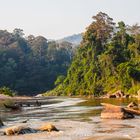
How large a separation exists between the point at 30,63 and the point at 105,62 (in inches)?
2627

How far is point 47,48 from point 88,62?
2877 inches

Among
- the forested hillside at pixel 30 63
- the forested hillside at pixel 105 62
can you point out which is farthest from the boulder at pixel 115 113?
the forested hillside at pixel 30 63

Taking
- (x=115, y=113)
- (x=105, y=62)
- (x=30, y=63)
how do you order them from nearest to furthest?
(x=115, y=113) < (x=105, y=62) < (x=30, y=63)

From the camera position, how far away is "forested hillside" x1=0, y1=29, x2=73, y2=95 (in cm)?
15262

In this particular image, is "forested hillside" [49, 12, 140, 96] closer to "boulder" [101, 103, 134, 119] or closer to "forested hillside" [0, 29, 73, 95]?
"forested hillside" [0, 29, 73, 95]

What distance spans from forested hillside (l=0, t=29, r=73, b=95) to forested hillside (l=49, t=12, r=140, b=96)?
2486 centimetres

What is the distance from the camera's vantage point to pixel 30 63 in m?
167

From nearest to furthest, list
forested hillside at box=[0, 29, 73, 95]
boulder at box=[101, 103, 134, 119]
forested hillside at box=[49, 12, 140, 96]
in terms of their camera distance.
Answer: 1. boulder at box=[101, 103, 134, 119]
2. forested hillside at box=[49, 12, 140, 96]
3. forested hillside at box=[0, 29, 73, 95]

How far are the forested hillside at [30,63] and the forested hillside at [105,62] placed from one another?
2486cm

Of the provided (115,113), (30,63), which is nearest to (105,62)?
(30,63)

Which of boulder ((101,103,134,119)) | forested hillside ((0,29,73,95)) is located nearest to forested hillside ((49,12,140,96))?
forested hillside ((0,29,73,95))

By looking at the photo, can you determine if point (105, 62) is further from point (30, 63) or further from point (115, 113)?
point (115, 113)

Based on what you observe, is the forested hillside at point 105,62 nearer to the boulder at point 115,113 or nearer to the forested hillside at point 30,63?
the forested hillside at point 30,63

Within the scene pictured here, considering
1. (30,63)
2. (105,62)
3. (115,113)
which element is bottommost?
(115,113)
